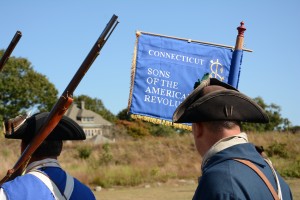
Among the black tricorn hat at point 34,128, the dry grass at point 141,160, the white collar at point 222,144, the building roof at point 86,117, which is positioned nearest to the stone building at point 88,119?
the building roof at point 86,117

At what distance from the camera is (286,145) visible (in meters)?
30.9

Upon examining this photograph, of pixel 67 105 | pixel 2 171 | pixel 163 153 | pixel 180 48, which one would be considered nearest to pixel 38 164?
pixel 67 105

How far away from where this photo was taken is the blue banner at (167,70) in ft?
20.4

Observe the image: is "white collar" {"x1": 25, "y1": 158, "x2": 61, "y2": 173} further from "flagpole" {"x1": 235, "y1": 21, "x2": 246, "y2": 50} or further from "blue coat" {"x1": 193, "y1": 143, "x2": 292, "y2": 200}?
"flagpole" {"x1": 235, "y1": 21, "x2": 246, "y2": 50}

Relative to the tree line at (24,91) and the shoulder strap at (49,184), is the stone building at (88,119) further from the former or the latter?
the shoulder strap at (49,184)

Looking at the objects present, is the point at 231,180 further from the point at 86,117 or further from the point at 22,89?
the point at 86,117

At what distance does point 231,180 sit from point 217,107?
427 mm

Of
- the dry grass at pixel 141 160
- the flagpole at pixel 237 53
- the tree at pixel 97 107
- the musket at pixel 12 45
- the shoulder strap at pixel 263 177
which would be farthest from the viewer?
the tree at pixel 97 107

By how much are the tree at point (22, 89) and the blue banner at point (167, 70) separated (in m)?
47.7

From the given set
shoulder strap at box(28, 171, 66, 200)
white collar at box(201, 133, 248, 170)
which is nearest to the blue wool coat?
shoulder strap at box(28, 171, 66, 200)

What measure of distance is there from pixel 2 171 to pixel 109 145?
14.9m

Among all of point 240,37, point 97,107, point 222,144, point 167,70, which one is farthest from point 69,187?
point 97,107

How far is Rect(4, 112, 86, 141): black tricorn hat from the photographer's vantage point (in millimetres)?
3352

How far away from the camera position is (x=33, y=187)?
10.9 feet
